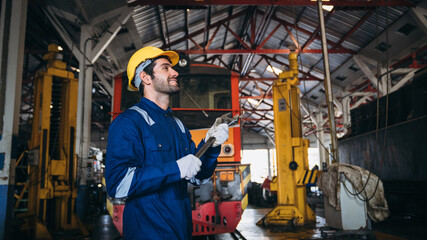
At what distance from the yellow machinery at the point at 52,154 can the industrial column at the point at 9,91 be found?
3.97 ft

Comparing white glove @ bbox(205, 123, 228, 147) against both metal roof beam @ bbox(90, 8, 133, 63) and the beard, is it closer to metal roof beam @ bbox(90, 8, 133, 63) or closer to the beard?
the beard

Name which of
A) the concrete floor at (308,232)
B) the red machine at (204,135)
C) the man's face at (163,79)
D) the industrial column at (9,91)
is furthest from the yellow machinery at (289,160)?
the man's face at (163,79)

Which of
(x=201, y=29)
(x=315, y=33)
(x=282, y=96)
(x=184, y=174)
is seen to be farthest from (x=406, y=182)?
(x=201, y=29)

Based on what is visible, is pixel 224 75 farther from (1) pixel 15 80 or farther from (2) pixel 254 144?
(2) pixel 254 144

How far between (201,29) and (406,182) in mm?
9801

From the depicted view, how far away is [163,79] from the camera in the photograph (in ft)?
5.95

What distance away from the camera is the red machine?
4.52m

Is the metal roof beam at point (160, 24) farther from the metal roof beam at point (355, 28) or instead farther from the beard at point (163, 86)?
the beard at point (163, 86)

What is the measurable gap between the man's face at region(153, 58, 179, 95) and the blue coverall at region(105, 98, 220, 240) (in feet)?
0.57

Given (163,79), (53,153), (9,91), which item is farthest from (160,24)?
(163,79)

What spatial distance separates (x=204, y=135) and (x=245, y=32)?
12.1 meters

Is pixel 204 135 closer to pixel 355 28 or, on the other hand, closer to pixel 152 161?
pixel 152 161

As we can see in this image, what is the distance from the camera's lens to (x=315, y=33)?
12664 mm

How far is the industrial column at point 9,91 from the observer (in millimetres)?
4156
